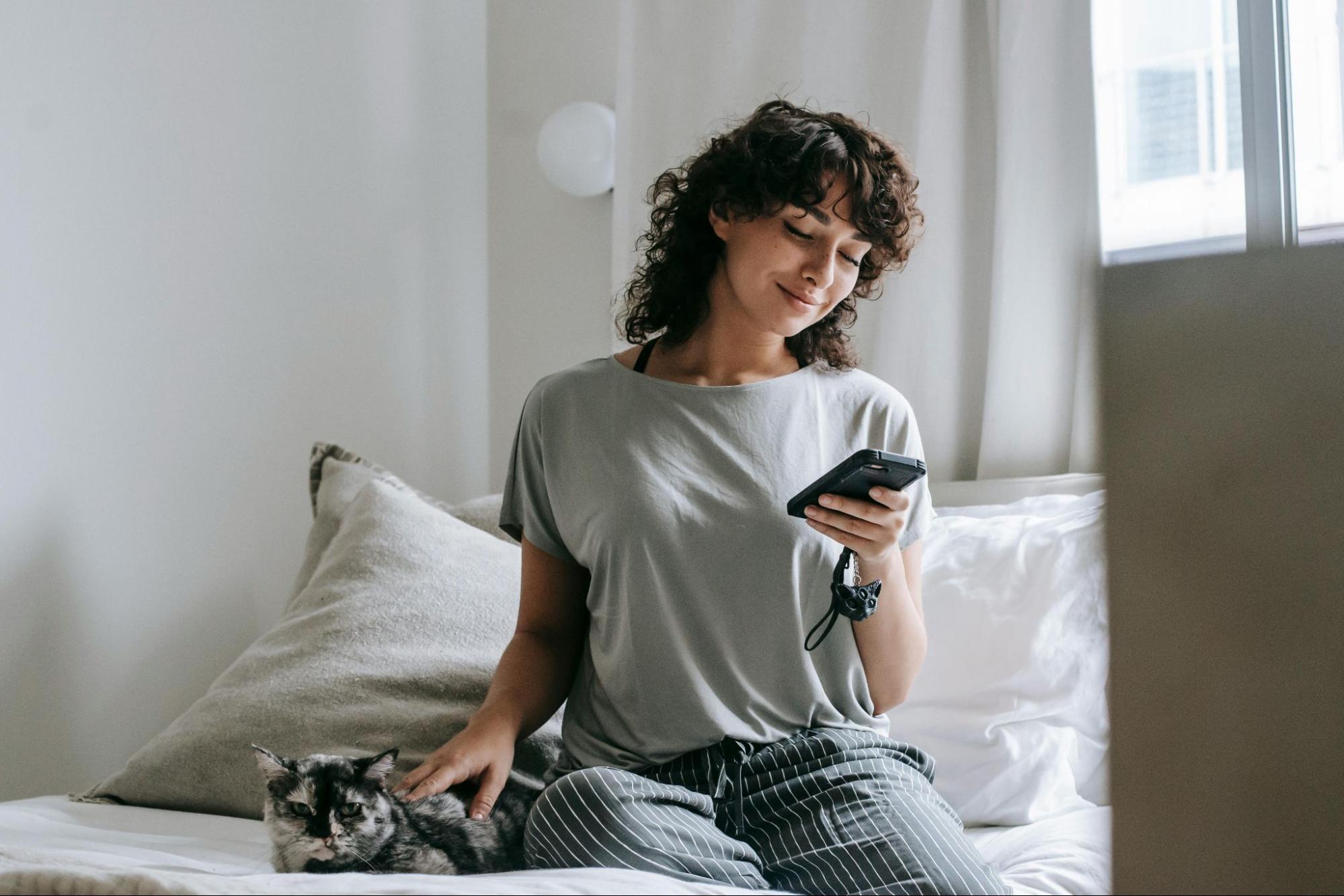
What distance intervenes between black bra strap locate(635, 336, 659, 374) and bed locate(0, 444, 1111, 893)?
0.43 meters

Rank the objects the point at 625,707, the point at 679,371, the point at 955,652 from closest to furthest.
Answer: the point at 625,707 → the point at 679,371 → the point at 955,652

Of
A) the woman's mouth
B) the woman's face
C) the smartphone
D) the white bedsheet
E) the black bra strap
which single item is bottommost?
the white bedsheet

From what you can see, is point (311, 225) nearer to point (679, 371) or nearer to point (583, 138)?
point (583, 138)

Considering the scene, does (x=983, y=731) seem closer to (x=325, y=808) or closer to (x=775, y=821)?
(x=775, y=821)

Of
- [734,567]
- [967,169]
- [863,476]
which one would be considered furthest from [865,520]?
[967,169]

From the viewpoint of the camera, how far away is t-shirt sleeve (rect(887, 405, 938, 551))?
119 centimetres

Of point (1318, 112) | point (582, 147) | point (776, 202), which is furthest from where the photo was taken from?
point (582, 147)

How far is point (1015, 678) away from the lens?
1.35 meters

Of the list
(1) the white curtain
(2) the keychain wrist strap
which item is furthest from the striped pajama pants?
(1) the white curtain

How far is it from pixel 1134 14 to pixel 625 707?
4.48ft

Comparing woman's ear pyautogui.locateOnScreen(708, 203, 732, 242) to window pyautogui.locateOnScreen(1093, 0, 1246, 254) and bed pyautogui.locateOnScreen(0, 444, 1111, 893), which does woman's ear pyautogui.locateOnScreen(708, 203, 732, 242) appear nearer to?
bed pyautogui.locateOnScreen(0, 444, 1111, 893)

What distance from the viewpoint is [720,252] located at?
1.34m

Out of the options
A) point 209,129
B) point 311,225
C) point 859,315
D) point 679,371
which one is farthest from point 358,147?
point 679,371

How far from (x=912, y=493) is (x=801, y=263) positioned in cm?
27
